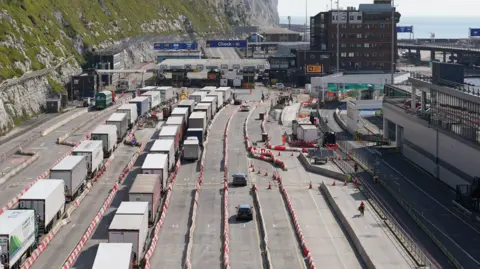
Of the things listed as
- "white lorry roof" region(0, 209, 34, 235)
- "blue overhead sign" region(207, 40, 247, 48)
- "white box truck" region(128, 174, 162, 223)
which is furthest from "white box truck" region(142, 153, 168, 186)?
"blue overhead sign" region(207, 40, 247, 48)

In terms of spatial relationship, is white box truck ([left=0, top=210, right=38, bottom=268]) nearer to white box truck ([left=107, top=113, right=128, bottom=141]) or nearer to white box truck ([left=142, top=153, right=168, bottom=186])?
white box truck ([left=142, top=153, right=168, bottom=186])

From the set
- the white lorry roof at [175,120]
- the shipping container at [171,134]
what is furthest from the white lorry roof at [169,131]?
the white lorry roof at [175,120]

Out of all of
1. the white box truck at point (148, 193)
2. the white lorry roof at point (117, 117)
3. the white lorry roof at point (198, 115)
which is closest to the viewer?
the white box truck at point (148, 193)

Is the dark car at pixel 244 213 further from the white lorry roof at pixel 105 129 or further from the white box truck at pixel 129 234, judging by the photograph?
the white lorry roof at pixel 105 129

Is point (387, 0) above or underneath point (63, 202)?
above

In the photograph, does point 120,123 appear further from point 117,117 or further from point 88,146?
point 88,146

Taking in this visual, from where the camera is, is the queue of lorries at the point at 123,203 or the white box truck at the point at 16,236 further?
the queue of lorries at the point at 123,203

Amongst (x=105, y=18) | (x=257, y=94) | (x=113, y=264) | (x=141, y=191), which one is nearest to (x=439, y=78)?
(x=141, y=191)

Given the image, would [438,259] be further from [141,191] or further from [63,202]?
[63,202]
